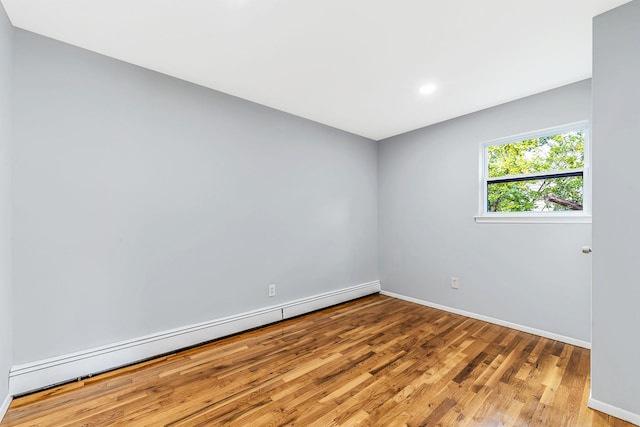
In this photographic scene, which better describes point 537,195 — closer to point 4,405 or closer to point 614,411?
point 614,411

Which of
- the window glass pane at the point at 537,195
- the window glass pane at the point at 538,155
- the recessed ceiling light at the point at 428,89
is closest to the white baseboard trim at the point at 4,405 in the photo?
the recessed ceiling light at the point at 428,89

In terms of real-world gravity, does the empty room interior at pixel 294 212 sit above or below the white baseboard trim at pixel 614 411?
above

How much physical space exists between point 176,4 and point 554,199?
349cm

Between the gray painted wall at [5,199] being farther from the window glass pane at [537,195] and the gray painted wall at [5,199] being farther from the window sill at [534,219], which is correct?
the window glass pane at [537,195]

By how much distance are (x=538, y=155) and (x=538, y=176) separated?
8.6 inches

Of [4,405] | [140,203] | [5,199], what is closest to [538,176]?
[140,203]

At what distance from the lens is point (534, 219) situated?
2.72 m

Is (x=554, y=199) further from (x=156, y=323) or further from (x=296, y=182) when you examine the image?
(x=156, y=323)

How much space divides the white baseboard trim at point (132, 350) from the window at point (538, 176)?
2538 mm

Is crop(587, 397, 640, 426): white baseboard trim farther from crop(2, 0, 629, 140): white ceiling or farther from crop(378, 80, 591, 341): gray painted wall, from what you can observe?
crop(2, 0, 629, 140): white ceiling

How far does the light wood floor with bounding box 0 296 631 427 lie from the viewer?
1.60 meters

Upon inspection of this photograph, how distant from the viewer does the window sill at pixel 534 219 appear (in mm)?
2467

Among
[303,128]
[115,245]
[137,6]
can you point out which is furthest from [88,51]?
[303,128]

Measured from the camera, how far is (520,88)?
8.48 ft
